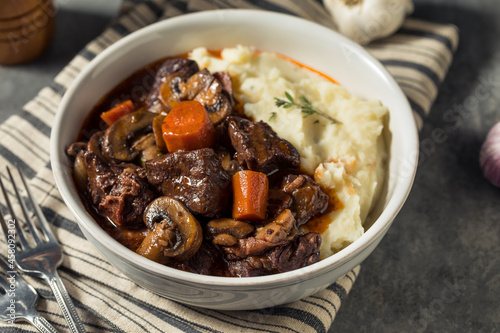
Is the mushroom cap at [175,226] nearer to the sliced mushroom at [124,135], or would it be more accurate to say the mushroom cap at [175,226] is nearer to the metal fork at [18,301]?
the sliced mushroom at [124,135]

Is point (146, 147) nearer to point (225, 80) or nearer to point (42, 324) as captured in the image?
point (225, 80)

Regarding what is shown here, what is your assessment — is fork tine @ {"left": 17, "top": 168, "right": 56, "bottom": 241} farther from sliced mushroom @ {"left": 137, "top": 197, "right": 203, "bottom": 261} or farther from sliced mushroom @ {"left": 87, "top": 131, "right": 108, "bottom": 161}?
sliced mushroom @ {"left": 137, "top": 197, "right": 203, "bottom": 261}

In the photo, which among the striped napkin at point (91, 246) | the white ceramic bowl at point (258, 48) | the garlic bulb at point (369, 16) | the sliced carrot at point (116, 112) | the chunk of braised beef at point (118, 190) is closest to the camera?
the white ceramic bowl at point (258, 48)

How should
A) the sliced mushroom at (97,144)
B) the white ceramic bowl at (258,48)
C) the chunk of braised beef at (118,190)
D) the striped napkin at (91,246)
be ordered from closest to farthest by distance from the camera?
the white ceramic bowl at (258,48) < the chunk of braised beef at (118,190) < the striped napkin at (91,246) < the sliced mushroom at (97,144)

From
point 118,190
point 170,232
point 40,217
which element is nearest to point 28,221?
point 40,217

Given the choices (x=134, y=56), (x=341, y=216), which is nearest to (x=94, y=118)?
(x=134, y=56)

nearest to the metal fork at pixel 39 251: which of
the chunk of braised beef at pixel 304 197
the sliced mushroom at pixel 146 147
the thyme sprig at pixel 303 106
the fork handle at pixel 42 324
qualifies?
the fork handle at pixel 42 324

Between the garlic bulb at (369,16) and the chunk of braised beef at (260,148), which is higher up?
the chunk of braised beef at (260,148)
